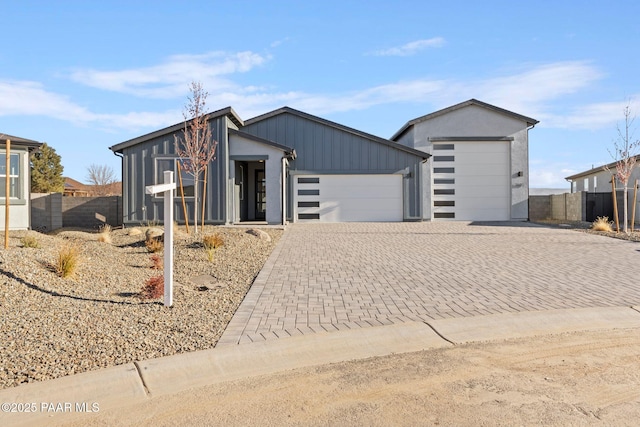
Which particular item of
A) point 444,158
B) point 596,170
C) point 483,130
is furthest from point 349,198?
point 596,170

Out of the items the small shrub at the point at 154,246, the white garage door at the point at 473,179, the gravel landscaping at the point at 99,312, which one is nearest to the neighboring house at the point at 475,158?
the white garage door at the point at 473,179

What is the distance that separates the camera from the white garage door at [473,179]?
25.0 metres

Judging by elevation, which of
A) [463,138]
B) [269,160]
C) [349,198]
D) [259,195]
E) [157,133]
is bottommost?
[349,198]

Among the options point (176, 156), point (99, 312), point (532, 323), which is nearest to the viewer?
point (532, 323)

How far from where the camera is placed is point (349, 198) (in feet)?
76.3

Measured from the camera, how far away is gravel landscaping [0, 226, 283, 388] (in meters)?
4.66

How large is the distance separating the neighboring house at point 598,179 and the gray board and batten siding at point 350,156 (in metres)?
9.46

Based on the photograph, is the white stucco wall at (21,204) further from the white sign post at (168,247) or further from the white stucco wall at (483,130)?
the white stucco wall at (483,130)

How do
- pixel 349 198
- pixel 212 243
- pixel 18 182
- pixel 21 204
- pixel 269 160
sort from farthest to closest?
1. pixel 349 198
2. pixel 269 160
3. pixel 18 182
4. pixel 21 204
5. pixel 212 243

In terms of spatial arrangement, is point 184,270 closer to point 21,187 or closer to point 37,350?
point 37,350

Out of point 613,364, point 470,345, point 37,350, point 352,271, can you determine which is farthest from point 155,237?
point 613,364

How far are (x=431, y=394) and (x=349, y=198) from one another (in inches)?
763

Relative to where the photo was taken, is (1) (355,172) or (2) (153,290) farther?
(1) (355,172)

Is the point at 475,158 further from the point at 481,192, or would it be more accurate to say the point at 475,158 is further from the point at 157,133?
the point at 157,133
